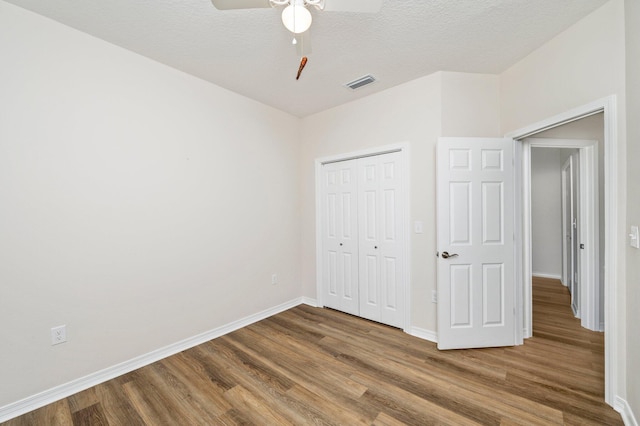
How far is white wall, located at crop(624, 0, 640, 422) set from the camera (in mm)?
1457

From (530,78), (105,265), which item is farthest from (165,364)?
(530,78)

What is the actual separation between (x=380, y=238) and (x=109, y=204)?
106 inches

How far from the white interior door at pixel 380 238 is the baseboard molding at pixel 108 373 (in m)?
1.47

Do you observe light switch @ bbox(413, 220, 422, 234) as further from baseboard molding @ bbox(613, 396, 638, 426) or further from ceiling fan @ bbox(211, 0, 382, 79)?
ceiling fan @ bbox(211, 0, 382, 79)

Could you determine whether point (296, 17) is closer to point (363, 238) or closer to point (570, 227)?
point (363, 238)

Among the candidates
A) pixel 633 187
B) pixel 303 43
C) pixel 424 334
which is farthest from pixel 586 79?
pixel 424 334

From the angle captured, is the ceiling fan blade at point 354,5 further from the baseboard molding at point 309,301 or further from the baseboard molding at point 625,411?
the baseboard molding at point 309,301

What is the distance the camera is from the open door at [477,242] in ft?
7.87

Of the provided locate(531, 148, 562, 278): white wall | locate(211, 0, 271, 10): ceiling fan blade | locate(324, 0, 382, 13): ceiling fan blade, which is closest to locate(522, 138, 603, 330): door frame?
locate(324, 0, 382, 13): ceiling fan blade

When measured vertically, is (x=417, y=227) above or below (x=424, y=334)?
above

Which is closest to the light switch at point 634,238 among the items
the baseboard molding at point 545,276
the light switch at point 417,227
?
the light switch at point 417,227

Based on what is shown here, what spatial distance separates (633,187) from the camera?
4.94 ft

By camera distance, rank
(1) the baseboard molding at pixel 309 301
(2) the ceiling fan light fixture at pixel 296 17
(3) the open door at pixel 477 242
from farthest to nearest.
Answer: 1. (1) the baseboard molding at pixel 309 301
2. (3) the open door at pixel 477 242
3. (2) the ceiling fan light fixture at pixel 296 17

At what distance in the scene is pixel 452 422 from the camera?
1561 millimetres
